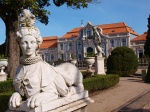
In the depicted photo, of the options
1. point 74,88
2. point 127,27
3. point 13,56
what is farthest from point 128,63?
point 127,27

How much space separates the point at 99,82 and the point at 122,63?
8.14 m

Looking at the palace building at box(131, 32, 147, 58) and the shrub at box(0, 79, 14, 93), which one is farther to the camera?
the palace building at box(131, 32, 147, 58)

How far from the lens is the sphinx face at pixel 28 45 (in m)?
2.69

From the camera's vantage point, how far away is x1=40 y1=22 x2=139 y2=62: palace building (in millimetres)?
50656

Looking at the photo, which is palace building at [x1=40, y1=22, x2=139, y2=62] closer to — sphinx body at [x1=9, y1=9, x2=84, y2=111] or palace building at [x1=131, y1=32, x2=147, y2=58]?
palace building at [x1=131, y1=32, x2=147, y2=58]

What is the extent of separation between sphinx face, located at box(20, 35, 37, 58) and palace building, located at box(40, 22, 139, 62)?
47051 millimetres

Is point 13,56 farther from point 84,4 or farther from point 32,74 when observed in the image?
point 32,74

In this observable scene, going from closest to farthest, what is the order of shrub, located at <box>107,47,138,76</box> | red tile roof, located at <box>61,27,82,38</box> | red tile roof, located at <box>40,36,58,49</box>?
shrub, located at <box>107,47,138,76</box> → red tile roof, located at <box>61,27,82,38</box> → red tile roof, located at <box>40,36,58,49</box>

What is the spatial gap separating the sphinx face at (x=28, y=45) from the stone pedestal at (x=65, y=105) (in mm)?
541

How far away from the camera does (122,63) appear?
17672 mm

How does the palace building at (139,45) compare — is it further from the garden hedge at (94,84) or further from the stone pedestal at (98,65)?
the garden hedge at (94,84)

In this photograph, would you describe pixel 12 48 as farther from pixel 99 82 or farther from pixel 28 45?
pixel 28 45

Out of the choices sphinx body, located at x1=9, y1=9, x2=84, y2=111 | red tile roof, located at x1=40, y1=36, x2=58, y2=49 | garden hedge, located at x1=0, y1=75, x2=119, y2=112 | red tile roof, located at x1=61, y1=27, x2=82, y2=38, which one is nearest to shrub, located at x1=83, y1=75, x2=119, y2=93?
garden hedge, located at x1=0, y1=75, x2=119, y2=112

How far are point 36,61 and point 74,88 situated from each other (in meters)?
0.72
